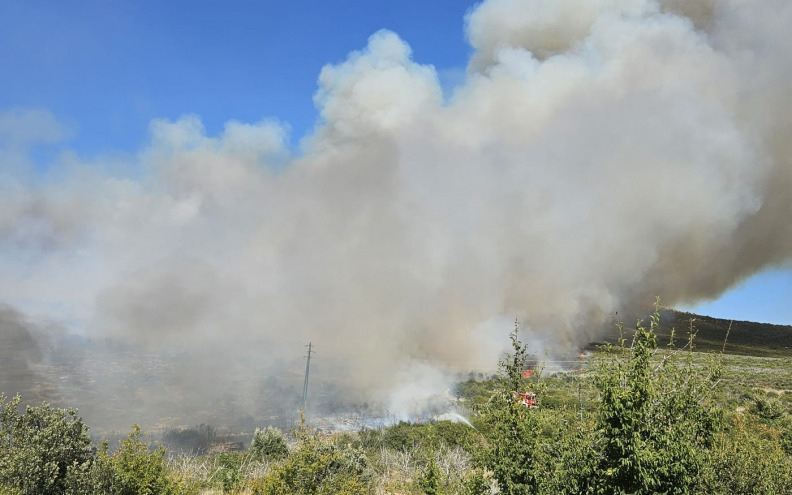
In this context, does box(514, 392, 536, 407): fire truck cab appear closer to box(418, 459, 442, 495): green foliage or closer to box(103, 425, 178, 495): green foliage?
box(418, 459, 442, 495): green foliage

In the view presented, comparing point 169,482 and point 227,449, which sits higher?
point 169,482

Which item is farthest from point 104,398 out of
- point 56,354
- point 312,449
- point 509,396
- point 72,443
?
point 509,396

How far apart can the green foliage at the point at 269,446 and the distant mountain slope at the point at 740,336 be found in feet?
138

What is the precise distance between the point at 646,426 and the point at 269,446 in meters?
26.0

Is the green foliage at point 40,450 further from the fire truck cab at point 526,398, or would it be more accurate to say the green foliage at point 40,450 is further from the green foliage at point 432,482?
the fire truck cab at point 526,398

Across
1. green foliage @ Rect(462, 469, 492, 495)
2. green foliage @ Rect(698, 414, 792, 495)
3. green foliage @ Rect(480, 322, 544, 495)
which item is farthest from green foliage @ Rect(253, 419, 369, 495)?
green foliage @ Rect(698, 414, 792, 495)

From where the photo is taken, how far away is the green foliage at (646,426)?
7055 millimetres

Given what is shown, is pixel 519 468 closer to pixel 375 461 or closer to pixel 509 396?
pixel 509 396

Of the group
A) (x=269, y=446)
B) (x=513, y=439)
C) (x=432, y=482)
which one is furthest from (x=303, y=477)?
(x=269, y=446)

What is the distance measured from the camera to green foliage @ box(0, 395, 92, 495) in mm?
11688

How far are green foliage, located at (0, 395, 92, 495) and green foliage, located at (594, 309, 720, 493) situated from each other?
13162 millimetres

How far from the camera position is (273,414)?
156ft

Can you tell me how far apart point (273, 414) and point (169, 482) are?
36523 millimetres

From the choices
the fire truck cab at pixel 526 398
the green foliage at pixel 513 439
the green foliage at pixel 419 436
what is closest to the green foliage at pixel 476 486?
the green foliage at pixel 513 439
